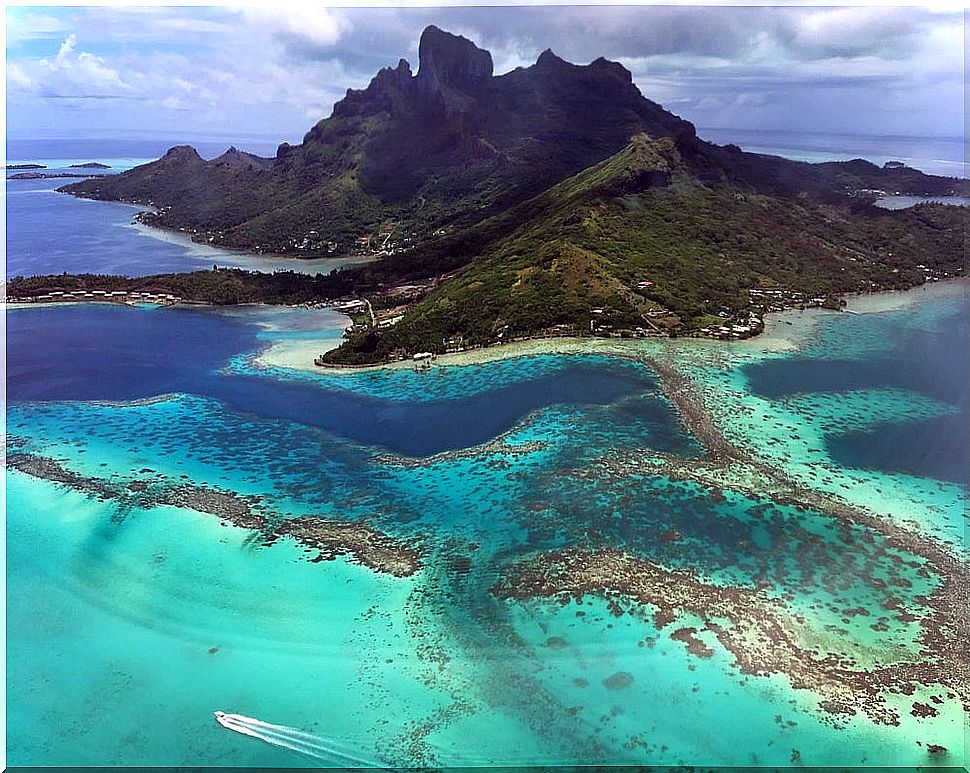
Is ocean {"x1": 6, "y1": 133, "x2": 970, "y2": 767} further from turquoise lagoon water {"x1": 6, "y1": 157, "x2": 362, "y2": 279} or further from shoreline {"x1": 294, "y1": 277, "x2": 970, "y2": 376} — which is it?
turquoise lagoon water {"x1": 6, "y1": 157, "x2": 362, "y2": 279}

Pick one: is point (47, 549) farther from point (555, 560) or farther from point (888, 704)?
point (888, 704)

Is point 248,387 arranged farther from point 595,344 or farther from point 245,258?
point 245,258

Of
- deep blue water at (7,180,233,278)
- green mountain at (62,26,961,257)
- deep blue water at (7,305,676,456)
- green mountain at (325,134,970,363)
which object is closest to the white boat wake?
deep blue water at (7,305,676,456)

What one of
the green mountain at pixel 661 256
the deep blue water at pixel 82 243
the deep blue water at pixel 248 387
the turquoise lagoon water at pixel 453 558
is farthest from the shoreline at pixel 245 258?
the turquoise lagoon water at pixel 453 558

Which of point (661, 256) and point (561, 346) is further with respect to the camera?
point (661, 256)

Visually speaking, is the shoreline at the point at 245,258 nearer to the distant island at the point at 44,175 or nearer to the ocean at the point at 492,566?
the ocean at the point at 492,566

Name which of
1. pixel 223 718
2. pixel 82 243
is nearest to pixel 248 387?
pixel 223 718

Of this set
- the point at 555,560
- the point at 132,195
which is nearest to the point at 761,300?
the point at 555,560

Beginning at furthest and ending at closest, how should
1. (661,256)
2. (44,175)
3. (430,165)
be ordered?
1. (44,175)
2. (430,165)
3. (661,256)
